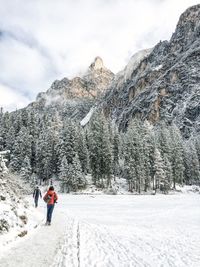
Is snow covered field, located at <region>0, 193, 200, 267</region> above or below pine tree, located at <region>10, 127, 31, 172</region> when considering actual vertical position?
below

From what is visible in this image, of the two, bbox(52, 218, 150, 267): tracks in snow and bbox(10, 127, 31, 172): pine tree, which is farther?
bbox(10, 127, 31, 172): pine tree

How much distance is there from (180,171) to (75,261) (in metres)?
66.6

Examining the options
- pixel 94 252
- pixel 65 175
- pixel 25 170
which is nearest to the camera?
pixel 94 252

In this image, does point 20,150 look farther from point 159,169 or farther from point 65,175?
point 159,169

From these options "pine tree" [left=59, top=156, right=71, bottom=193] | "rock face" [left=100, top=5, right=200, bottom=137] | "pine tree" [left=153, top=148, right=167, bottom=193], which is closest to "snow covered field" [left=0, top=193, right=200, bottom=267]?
"pine tree" [left=59, top=156, right=71, bottom=193]

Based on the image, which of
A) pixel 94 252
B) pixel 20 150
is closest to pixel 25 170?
pixel 20 150

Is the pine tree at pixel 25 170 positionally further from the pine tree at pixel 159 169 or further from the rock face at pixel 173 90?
the rock face at pixel 173 90

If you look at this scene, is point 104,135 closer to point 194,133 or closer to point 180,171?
point 180,171

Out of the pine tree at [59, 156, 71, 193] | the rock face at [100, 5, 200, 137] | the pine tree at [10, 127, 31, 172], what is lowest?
the pine tree at [59, 156, 71, 193]

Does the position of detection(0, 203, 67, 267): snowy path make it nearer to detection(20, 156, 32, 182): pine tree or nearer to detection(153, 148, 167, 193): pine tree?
detection(20, 156, 32, 182): pine tree

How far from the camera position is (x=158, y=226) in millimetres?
17984

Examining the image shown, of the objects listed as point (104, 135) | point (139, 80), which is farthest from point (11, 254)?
point (139, 80)

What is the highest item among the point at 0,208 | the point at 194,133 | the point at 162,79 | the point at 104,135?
the point at 162,79

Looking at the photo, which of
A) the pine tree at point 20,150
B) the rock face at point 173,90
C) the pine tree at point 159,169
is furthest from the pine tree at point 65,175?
the rock face at point 173,90
